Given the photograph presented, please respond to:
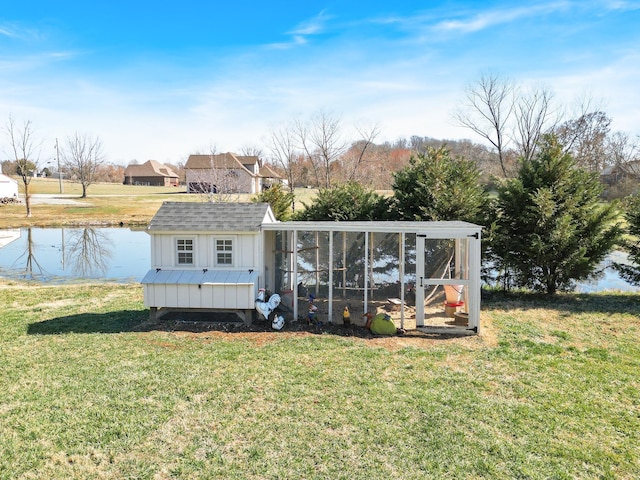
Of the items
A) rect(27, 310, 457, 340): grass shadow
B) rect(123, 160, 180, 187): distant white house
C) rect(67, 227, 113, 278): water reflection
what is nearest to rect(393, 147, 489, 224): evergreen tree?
rect(27, 310, 457, 340): grass shadow

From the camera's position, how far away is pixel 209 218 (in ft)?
28.8

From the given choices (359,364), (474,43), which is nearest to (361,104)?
(474,43)

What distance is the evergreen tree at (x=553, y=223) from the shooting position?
10.6 meters

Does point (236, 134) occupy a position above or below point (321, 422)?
above

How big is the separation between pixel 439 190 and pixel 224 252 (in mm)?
6408

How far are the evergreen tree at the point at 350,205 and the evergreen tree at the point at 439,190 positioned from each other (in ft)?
1.86

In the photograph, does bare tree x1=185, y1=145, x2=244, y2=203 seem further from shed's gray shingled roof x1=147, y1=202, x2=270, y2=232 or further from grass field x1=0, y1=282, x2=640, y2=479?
grass field x1=0, y1=282, x2=640, y2=479

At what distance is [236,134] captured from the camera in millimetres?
33438

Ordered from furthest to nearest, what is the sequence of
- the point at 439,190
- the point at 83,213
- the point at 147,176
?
the point at 147,176 → the point at 83,213 → the point at 439,190

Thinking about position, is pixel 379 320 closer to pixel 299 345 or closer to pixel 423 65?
pixel 299 345

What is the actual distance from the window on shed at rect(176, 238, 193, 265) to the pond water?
6641mm

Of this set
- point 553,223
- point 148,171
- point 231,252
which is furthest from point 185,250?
point 148,171

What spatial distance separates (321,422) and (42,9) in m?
17.2

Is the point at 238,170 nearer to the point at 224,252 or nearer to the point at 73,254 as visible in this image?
the point at 73,254
